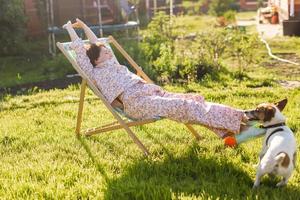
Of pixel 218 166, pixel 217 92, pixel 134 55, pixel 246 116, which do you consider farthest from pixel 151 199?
pixel 134 55

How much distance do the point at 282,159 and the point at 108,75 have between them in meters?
2.34

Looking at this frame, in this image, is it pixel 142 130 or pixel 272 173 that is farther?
pixel 142 130

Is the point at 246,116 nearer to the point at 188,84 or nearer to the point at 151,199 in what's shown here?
the point at 151,199

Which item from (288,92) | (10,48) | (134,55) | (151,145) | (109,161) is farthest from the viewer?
(10,48)

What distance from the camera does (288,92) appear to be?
23.9 feet

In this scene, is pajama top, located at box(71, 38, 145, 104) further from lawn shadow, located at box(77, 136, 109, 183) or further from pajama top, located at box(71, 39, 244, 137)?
lawn shadow, located at box(77, 136, 109, 183)

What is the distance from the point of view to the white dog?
11.9 feet

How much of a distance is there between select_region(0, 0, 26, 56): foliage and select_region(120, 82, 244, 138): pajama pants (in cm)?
771

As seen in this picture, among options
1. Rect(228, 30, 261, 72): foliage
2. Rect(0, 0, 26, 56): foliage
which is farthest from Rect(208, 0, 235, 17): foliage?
Rect(228, 30, 261, 72): foliage

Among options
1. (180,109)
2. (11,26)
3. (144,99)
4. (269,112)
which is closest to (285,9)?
(11,26)

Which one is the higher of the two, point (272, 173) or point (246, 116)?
point (246, 116)

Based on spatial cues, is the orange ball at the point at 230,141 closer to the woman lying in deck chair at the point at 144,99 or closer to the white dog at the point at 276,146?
the woman lying in deck chair at the point at 144,99

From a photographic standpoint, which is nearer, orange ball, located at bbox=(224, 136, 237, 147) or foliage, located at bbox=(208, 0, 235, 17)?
orange ball, located at bbox=(224, 136, 237, 147)

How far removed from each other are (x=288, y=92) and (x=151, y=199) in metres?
4.16
